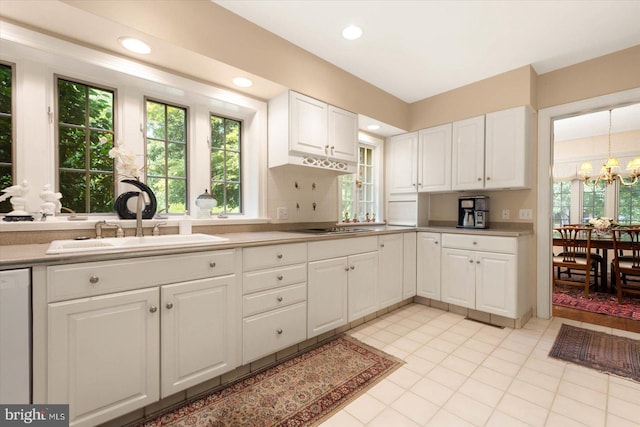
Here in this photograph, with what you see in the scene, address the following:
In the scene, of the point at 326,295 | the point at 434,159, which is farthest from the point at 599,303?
the point at 326,295

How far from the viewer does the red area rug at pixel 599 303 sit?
9.98 ft

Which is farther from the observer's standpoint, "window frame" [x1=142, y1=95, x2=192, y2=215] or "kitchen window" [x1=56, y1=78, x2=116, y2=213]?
"window frame" [x1=142, y1=95, x2=192, y2=215]

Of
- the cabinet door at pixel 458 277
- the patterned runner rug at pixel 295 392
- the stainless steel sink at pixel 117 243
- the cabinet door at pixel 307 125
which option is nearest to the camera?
the stainless steel sink at pixel 117 243

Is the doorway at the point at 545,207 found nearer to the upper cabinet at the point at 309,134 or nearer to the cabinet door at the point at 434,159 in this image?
the cabinet door at the point at 434,159

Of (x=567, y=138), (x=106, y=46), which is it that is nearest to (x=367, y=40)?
(x=106, y=46)

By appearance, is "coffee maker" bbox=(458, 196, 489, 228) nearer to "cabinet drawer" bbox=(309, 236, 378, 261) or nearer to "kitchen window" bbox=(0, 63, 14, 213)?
"cabinet drawer" bbox=(309, 236, 378, 261)

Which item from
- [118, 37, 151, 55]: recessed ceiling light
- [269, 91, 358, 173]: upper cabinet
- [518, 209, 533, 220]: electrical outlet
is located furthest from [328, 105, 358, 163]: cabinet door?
[518, 209, 533, 220]: electrical outlet

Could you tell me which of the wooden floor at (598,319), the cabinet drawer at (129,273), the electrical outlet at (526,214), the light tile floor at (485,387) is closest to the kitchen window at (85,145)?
the cabinet drawer at (129,273)

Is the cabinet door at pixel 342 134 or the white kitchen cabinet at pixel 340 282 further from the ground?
the cabinet door at pixel 342 134

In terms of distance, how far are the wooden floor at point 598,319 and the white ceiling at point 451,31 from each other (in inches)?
99.2

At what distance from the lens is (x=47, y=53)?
65.6 inches

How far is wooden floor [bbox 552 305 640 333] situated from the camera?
269 cm

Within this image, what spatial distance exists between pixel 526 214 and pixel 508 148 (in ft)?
2.40

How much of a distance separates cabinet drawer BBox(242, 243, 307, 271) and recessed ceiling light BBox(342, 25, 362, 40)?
1691mm
